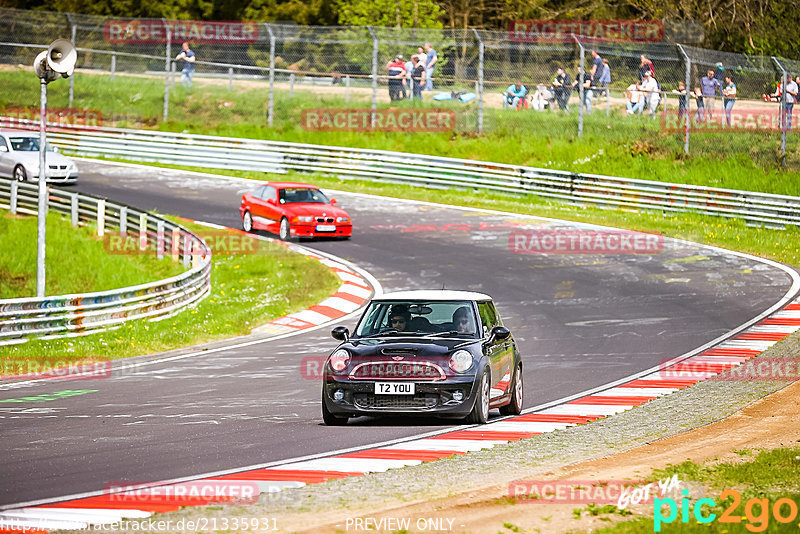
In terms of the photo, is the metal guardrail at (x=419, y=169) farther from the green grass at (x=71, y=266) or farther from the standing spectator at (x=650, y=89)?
the green grass at (x=71, y=266)

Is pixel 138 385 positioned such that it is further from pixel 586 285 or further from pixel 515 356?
pixel 586 285

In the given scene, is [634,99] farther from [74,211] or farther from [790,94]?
[74,211]

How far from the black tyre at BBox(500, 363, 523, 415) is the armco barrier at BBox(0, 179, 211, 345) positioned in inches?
351

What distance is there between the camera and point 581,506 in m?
A: 7.92

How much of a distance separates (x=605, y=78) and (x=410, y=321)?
23.2m

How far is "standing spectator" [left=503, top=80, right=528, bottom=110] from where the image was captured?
36.0 metres

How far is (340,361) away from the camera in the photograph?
453 inches

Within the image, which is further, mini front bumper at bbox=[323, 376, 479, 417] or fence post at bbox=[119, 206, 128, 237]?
fence post at bbox=[119, 206, 128, 237]

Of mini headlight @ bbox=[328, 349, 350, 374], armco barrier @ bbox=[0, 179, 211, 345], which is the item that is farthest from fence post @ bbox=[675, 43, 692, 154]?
mini headlight @ bbox=[328, 349, 350, 374]

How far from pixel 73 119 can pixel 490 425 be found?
33100mm

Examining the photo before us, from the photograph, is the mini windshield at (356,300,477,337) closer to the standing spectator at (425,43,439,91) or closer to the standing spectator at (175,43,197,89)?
the standing spectator at (425,43,439,91)

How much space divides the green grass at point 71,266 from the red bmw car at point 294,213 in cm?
349

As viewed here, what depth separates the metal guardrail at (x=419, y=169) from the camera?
99.8ft

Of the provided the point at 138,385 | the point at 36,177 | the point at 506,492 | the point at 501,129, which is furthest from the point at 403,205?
the point at 506,492
